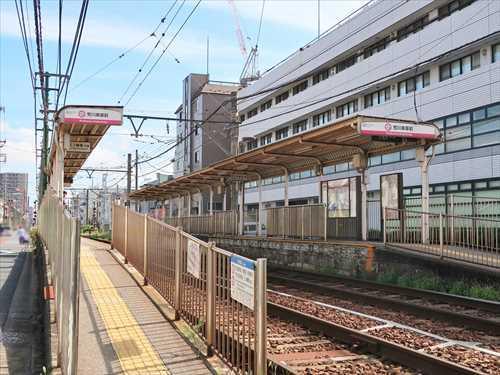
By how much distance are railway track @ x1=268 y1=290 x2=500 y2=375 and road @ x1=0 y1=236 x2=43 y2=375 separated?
355 cm

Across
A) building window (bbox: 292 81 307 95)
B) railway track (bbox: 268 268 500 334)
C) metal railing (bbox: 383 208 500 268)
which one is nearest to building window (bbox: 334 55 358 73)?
building window (bbox: 292 81 307 95)

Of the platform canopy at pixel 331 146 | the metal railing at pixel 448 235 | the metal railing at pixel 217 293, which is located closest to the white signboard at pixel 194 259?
the metal railing at pixel 217 293

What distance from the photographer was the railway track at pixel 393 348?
6.44 m

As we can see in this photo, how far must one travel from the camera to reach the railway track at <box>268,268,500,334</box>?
927 cm

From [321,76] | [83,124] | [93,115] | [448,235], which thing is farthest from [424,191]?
[321,76]

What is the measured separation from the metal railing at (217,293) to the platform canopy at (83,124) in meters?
4.91

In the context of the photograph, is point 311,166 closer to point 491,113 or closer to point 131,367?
point 491,113

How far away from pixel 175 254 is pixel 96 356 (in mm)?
2225

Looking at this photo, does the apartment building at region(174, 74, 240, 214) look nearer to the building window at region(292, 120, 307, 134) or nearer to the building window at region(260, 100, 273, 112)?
the building window at region(260, 100, 273, 112)

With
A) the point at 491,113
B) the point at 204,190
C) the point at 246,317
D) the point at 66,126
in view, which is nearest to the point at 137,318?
the point at 246,317

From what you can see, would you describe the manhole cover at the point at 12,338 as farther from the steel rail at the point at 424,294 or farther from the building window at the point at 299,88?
the building window at the point at 299,88

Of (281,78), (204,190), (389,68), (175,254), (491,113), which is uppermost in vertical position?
(281,78)

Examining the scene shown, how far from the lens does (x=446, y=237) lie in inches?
590

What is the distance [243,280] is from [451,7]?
2774cm
